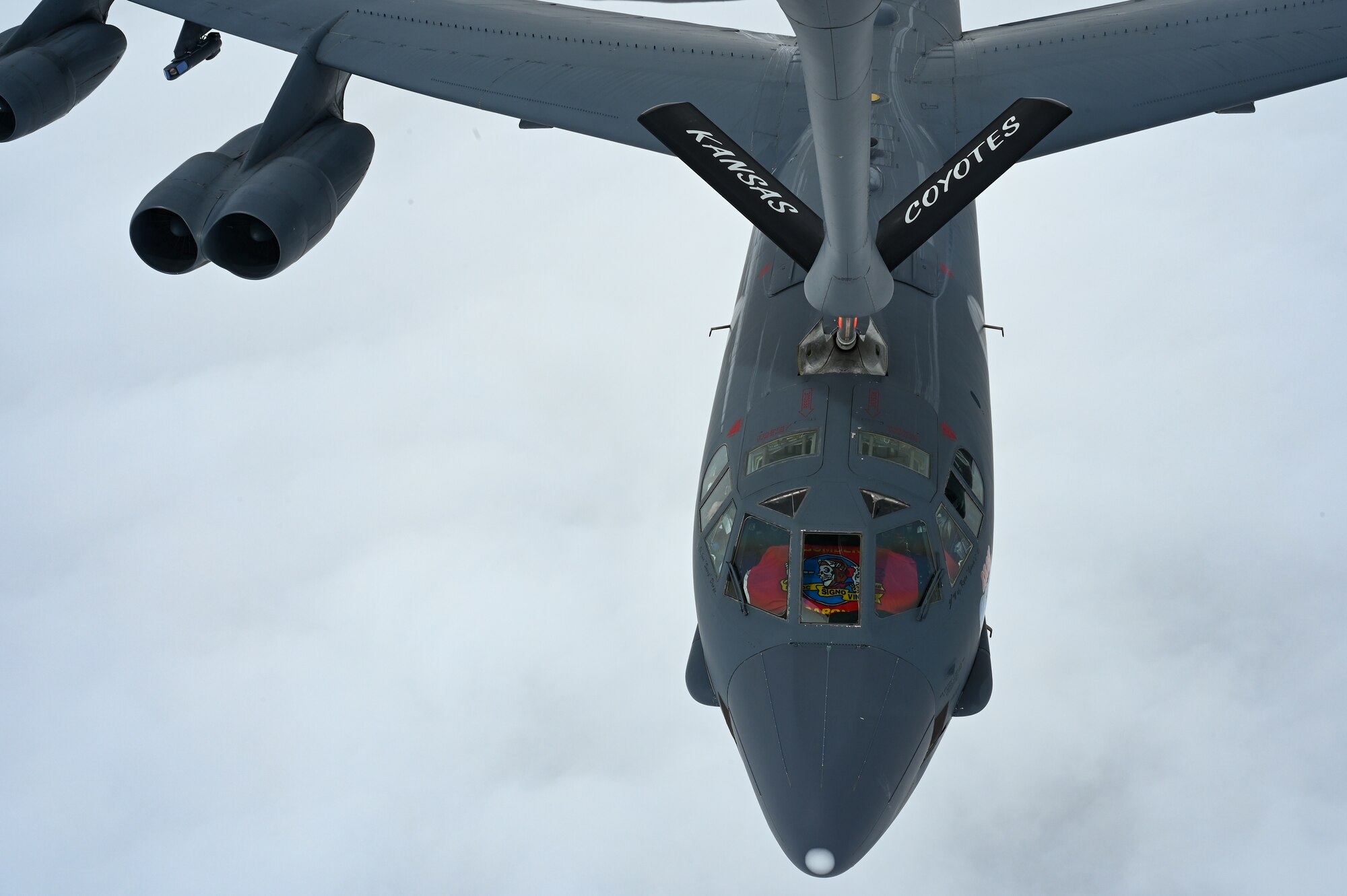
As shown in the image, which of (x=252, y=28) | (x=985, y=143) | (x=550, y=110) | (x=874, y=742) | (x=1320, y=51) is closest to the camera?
(x=874, y=742)

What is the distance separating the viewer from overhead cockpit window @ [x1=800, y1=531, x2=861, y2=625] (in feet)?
34.7

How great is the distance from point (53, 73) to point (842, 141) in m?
14.1

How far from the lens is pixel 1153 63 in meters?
15.2

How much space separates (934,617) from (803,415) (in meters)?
2.15

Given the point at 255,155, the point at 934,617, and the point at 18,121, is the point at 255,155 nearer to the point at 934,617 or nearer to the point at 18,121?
the point at 18,121

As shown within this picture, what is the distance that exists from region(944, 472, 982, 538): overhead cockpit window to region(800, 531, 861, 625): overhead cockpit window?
3.90ft

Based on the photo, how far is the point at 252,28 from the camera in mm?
17000

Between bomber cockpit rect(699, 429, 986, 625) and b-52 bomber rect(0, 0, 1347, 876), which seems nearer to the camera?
b-52 bomber rect(0, 0, 1347, 876)

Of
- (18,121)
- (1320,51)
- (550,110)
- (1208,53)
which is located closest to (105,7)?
(18,121)

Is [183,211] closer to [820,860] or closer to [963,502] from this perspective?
[963,502]

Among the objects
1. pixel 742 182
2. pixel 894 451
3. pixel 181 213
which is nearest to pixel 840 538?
pixel 894 451

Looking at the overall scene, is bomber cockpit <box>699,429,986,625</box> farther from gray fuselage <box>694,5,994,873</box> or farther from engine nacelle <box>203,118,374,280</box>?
engine nacelle <box>203,118,374,280</box>

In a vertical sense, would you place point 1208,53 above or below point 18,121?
above

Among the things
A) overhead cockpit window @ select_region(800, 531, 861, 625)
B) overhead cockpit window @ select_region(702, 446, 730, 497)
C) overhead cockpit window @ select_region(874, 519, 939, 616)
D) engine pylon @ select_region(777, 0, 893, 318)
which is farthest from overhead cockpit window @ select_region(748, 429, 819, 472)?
engine pylon @ select_region(777, 0, 893, 318)
